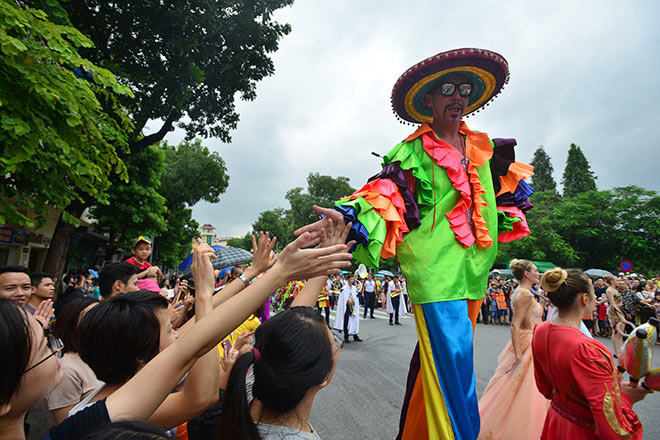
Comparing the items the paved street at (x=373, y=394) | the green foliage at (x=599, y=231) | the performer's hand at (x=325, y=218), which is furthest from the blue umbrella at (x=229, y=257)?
the green foliage at (x=599, y=231)

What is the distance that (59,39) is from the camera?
3.42 metres

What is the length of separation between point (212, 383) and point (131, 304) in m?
0.60

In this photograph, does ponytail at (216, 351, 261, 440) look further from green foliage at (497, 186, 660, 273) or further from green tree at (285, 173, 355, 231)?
green tree at (285, 173, 355, 231)

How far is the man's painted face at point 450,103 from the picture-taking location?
Result: 217 centimetres

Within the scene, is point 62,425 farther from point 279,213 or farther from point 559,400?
point 279,213

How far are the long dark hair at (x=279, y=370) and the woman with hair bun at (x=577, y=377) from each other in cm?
136

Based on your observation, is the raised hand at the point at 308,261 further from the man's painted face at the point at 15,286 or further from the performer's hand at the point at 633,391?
the man's painted face at the point at 15,286

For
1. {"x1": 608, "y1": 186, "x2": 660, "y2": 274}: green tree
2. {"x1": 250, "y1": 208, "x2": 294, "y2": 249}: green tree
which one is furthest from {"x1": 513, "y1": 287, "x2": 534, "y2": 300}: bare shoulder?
{"x1": 250, "y1": 208, "x2": 294, "y2": 249}: green tree

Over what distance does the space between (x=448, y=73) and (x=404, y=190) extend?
2.60 ft

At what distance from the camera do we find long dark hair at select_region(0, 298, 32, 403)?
3.16 feet

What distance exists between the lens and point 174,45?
7535 mm

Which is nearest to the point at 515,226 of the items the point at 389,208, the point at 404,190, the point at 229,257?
the point at 404,190

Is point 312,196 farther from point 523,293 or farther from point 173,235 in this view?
point 523,293

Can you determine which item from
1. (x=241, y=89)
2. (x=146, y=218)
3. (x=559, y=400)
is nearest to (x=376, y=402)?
(x=559, y=400)
